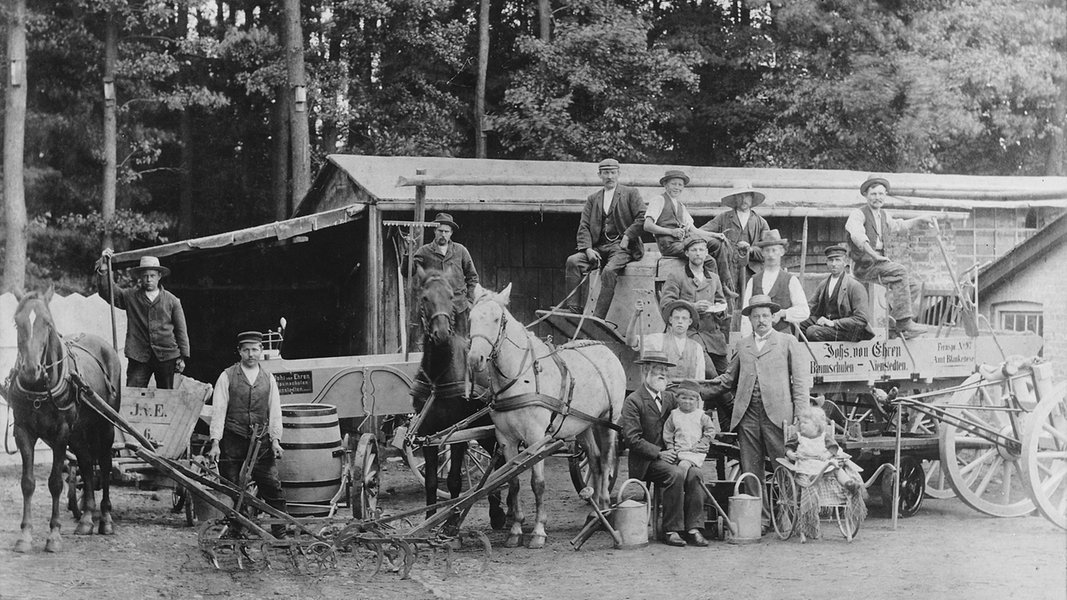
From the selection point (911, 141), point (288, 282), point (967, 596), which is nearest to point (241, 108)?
point (288, 282)

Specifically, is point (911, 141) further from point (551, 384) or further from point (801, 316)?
point (551, 384)

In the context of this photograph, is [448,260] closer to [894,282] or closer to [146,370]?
[146,370]

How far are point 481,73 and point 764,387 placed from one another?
8.11 m

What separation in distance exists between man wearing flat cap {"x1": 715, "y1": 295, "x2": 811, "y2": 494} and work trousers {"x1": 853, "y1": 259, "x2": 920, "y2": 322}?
143cm

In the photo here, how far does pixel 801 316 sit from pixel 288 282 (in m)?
8.49

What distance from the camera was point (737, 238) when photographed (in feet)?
33.0


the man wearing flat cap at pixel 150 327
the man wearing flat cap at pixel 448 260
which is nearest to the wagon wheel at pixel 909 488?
the man wearing flat cap at pixel 448 260

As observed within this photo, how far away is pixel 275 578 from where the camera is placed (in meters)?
6.96

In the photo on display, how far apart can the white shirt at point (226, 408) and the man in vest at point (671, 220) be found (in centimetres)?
376

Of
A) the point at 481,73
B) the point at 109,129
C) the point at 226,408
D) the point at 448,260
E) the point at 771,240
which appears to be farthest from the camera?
the point at 109,129

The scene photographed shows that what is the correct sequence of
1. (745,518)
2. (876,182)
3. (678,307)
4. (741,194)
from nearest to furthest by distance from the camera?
(745,518) → (678,307) → (876,182) → (741,194)

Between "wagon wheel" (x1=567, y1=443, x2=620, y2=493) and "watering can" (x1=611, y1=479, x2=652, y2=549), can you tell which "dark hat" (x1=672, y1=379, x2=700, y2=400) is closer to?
"watering can" (x1=611, y1=479, x2=652, y2=549)

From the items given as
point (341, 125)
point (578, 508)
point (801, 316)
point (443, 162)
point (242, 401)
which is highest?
point (341, 125)

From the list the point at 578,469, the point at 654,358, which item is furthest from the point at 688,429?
the point at 578,469
